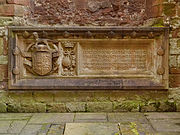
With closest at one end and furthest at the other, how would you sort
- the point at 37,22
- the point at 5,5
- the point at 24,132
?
1. the point at 24,132
2. the point at 5,5
3. the point at 37,22

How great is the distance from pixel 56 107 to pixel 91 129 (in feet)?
3.55

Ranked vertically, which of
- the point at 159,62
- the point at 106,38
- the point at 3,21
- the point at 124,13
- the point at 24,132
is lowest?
the point at 24,132

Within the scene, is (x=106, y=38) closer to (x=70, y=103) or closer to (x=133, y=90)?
(x=133, y=90)

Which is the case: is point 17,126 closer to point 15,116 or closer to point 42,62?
point 15,116

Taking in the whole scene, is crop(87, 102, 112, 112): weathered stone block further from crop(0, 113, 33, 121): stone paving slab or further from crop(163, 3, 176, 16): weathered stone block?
crop(163, 3, 176, 16): weathered stone block

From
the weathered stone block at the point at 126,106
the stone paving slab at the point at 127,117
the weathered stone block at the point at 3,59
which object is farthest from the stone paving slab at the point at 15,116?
the weathered stone block at the point at 126,106

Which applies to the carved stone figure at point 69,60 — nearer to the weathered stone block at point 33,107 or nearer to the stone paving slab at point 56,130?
the weathered stone block at point 33,107

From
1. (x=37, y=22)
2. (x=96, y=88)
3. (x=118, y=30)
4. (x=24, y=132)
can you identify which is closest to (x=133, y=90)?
(x=96, y=88)

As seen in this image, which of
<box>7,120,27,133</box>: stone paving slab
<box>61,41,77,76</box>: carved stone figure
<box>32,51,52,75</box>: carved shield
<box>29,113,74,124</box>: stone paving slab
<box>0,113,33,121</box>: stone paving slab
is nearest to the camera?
<box>7,120,27,133</box>: stone paving slab

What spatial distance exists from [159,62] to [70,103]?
1.79m

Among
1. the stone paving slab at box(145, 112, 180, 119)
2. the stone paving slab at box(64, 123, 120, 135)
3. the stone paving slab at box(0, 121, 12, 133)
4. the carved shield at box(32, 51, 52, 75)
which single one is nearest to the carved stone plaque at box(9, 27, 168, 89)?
the carved shield at box(32, 51, 52, 75)

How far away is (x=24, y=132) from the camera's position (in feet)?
8.14

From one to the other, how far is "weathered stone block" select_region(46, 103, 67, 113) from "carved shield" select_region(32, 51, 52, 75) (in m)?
0.60

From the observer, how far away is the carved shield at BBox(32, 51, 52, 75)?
10.9ft
